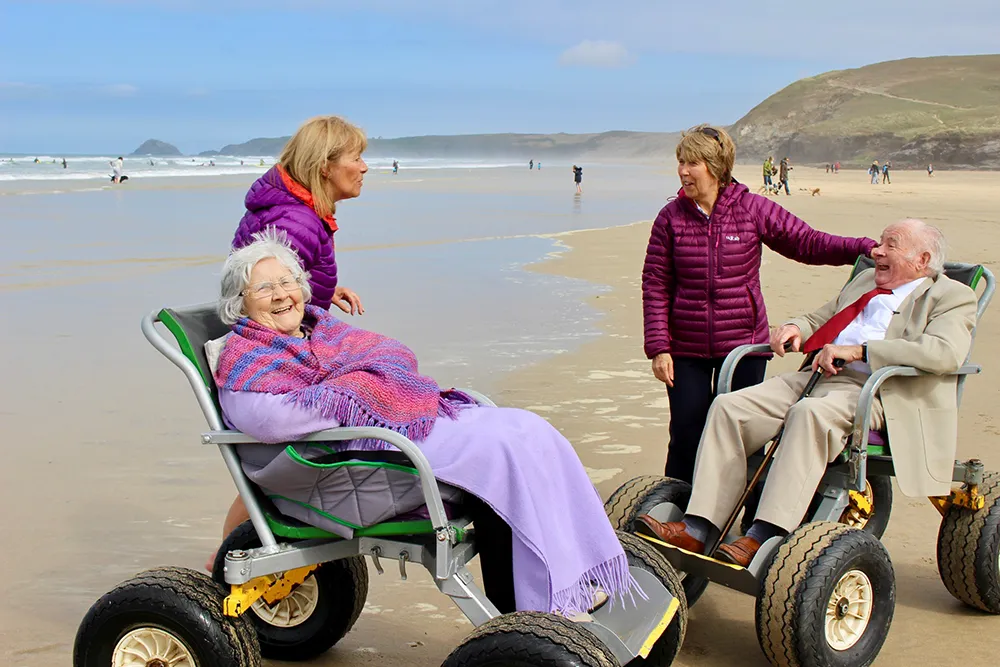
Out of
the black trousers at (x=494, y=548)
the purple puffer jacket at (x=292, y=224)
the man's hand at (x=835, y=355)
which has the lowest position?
the black trousers at (x=494, y=548)

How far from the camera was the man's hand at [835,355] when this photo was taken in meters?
4.20

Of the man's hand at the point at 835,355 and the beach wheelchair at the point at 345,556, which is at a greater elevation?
the man's hand at the point at 835,355

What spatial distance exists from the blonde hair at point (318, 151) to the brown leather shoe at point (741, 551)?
1.96 metres

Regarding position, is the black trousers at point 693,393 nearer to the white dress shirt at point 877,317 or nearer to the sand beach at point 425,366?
the white dress shirt at point 877,317

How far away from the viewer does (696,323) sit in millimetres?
4645

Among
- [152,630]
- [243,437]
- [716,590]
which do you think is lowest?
[716,590]

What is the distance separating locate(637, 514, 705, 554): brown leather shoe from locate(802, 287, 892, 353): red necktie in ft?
3.43

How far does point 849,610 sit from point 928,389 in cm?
96

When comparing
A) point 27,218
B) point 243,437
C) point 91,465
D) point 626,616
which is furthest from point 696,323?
point 27,218

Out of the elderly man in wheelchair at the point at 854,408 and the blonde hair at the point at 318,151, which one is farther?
the blonde hair at the point at 318,151

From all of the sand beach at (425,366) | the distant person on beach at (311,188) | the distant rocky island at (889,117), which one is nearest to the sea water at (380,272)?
the sand beach at (425,366)

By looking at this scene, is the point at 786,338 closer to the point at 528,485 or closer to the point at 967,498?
the point at 967,498

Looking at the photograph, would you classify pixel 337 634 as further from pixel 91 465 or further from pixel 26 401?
pixel 26 401

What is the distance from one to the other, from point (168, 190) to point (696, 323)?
112 ft
